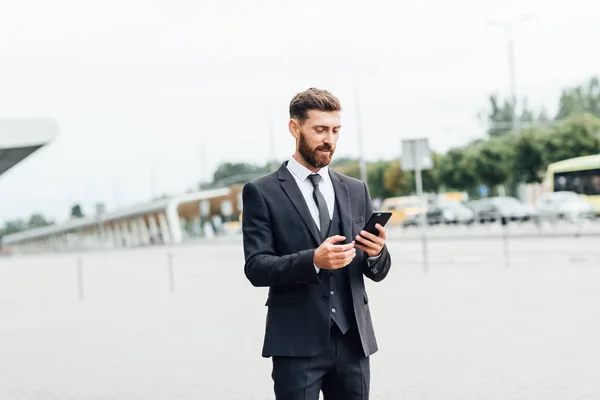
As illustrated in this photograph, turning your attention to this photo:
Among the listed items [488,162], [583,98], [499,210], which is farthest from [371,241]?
[583,98]

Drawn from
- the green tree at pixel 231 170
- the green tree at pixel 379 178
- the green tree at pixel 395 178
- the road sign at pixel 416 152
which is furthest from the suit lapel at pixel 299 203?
the green tree at pixel 231 170

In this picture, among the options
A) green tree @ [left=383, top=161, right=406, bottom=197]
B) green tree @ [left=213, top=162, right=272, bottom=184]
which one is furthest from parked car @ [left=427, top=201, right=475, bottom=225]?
green tree @ [left=213, top=162, right=272, bottom=184]

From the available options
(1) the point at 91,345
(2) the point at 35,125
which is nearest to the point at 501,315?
(1) the point at 91,345

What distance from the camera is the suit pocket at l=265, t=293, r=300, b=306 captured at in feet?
12.0

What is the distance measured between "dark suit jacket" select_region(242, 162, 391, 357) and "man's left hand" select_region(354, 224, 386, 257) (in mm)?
93

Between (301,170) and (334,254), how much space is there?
1.42ft

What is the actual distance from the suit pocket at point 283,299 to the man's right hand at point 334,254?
25 centimetres

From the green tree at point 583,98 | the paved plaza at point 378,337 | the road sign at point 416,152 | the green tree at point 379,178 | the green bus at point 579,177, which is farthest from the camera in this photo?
the green tree at point 583,98

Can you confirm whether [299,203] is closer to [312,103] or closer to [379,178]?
[312,103]

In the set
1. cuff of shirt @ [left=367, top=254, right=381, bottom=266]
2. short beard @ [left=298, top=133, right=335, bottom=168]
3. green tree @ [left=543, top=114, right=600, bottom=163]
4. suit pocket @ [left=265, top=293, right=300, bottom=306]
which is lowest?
suit pocket @ [left=265, top=293, right=300, bottom=306]

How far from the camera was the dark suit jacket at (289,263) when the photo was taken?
142 inches

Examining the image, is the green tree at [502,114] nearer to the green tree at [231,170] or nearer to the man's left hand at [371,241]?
the green tree at [231,170]

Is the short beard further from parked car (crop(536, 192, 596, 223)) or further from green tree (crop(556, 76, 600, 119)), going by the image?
green tree (crop(556, 76, 600, 119))

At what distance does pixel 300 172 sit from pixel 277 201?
13cm
